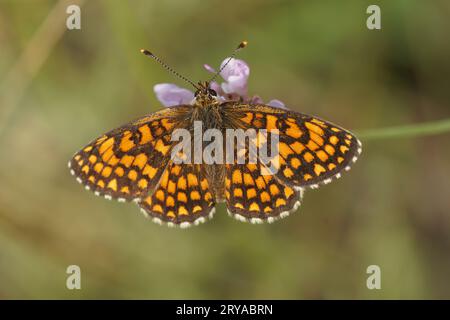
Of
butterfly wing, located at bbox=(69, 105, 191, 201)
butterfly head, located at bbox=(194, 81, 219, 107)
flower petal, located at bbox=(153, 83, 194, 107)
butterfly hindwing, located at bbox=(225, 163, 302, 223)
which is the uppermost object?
flower petal, located at bbox=(153, 83, 194, 107)

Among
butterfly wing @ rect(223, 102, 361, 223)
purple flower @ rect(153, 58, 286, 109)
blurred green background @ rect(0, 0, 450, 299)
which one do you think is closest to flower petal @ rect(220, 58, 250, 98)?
purple flower @ rect(153, 58, 286, 109)

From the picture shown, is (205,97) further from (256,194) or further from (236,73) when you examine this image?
(256,194)

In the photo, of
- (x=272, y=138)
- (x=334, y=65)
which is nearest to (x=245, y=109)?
(x=272, y=138)

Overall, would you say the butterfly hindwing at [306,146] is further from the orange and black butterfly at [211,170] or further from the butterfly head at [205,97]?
the butterfly head at [205,97]

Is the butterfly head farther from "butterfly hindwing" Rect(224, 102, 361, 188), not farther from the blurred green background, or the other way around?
the blurred green background

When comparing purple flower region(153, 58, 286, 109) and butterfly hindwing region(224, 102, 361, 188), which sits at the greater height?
purple flower region(153, 58, 286, 109)

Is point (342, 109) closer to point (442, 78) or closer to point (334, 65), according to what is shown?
point (334, 65)

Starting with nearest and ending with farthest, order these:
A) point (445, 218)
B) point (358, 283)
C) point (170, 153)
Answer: point (170, 153) → point (358, 283) → point (445, 218)

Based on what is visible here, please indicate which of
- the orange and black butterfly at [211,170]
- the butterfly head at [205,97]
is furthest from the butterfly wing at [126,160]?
the butterfly head at [205,97]
